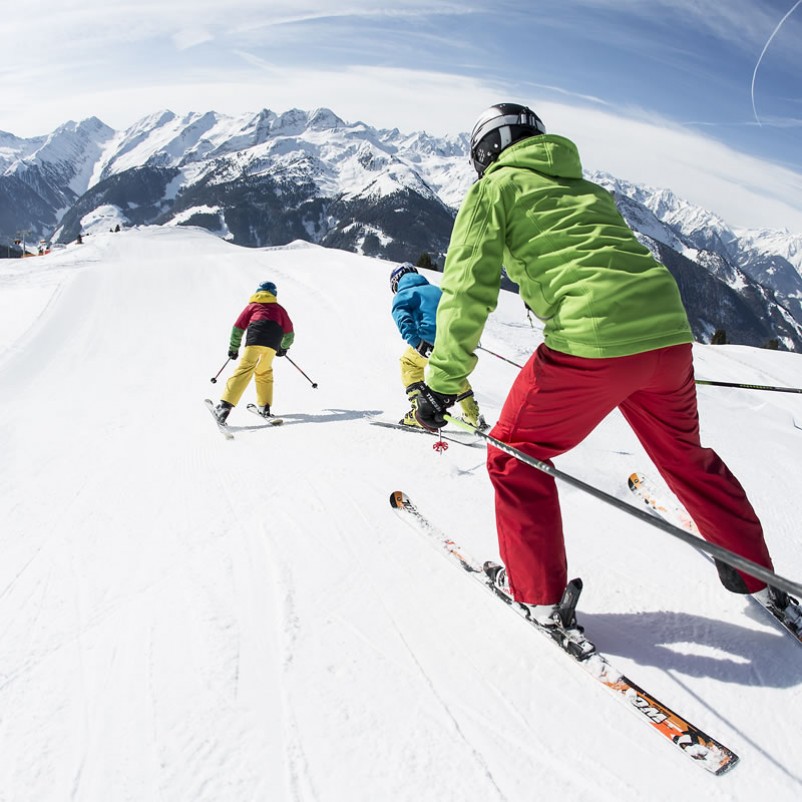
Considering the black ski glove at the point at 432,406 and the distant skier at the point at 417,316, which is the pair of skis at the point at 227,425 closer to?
the distant skier at the point at 417,316

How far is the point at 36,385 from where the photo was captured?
8.51 m

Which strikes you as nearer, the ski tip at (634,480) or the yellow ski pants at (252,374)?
the ski tip at (634,480)

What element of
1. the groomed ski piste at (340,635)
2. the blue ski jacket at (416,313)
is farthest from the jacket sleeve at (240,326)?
the blue ski jacket at (416,313)

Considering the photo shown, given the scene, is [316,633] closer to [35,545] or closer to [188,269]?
[35,545]

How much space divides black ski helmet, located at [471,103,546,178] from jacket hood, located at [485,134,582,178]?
0.18 m

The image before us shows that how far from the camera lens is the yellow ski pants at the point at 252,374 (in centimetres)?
668

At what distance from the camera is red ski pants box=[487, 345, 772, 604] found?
92.4 inches

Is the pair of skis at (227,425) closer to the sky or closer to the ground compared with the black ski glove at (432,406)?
closer to the ground

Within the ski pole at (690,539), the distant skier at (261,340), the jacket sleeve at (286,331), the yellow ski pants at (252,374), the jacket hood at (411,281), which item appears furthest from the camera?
the jacket sleeve at (286,331)

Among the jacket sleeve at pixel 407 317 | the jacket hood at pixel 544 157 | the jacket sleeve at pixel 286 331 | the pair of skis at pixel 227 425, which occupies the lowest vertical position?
the pair of skis at pixel 227 425

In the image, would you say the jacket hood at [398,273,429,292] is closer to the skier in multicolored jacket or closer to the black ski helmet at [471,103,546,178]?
the black ski helmet at [471,103,546,178]

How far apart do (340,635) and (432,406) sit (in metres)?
1.17

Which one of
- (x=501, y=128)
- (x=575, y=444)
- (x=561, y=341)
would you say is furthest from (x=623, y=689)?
(x=501, y=128)

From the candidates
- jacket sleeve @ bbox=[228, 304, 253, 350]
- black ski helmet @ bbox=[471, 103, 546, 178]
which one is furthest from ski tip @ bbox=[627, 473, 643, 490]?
jacket sleeve @ bbox=[228, 304, 253, 350]
